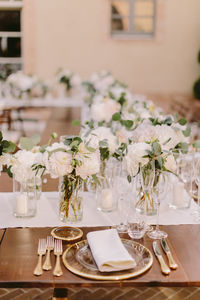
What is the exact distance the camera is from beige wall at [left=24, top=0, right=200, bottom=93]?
938 cm

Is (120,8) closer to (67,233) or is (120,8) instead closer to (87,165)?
(87,165)

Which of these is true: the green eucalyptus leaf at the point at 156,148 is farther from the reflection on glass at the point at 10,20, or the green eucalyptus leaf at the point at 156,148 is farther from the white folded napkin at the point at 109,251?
the reflection on glass at the point at 10,20

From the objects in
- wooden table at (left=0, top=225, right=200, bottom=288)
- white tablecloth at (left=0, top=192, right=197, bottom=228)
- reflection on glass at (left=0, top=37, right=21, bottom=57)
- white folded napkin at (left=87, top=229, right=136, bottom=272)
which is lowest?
wooden table at (left=0, top=225, right=200, bottom=288)

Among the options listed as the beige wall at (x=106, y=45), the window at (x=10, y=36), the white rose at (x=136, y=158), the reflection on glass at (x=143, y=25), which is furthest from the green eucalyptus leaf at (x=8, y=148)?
the reflection on glass at (x=143, y=25)

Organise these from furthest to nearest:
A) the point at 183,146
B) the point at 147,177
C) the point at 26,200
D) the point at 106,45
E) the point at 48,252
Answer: the point at 106,45
the point at 183,146
the point at 26,200
the point at 147,177
the point at 48,252

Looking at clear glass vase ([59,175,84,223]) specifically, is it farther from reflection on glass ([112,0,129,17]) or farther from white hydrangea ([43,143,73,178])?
reflection on glass ([112,0,129,17])

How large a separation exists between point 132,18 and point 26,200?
8.40 m

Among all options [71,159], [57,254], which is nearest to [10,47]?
[71,159]

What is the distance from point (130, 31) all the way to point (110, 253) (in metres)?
8.72

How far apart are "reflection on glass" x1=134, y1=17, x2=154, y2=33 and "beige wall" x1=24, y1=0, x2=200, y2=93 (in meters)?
0.32

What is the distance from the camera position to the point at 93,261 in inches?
62.6

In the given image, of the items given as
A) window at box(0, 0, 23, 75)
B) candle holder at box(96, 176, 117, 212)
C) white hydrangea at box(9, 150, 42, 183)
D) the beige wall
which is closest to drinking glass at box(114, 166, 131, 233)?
Result: candle holder at box(96, 176, 117, 212)

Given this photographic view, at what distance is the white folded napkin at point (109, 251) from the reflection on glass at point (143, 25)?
856cm

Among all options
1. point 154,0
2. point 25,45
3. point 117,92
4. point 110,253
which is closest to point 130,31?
point 154,0
